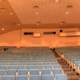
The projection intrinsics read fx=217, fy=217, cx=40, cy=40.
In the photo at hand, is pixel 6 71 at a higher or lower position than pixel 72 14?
lower

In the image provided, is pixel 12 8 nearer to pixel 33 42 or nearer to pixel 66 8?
pixel 66 8

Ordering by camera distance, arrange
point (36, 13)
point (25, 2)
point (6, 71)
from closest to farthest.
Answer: point (6, 71)
point (25, 2)
point (36, 13)

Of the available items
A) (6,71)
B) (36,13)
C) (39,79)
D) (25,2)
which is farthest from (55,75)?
(36,13)

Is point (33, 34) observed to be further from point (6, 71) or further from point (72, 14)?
point (6, 71)

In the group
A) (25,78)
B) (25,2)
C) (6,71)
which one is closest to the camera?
(25,78)

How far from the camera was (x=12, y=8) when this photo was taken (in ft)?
35.0

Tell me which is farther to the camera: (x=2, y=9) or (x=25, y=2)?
(x=2, y=9)

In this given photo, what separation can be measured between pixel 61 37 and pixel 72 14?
21.9 ft

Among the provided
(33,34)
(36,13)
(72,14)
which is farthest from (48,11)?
(33,34)

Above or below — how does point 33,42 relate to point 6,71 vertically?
above

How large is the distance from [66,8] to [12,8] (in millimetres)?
2661

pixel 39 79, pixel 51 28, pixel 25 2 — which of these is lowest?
pixel 39 79

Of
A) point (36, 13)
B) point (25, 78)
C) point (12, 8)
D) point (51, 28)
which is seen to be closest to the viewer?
point (25, 78)

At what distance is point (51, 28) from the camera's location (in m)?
18.7
